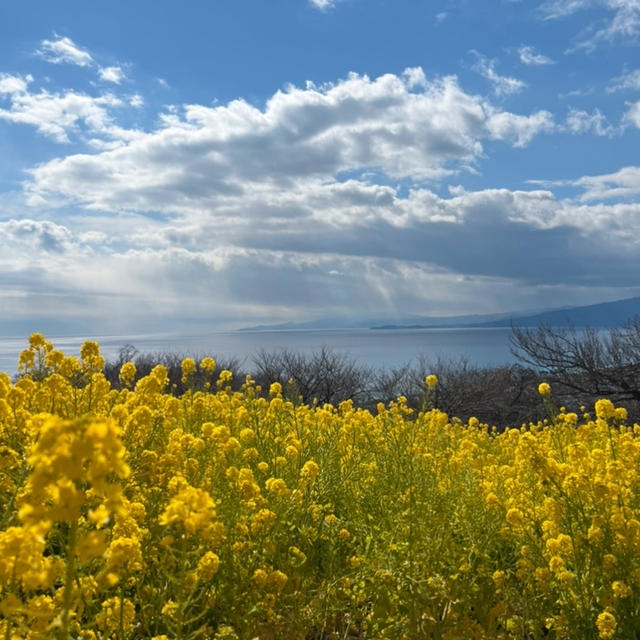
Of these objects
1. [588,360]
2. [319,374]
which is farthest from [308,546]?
[319,374]

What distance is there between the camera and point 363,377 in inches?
1527

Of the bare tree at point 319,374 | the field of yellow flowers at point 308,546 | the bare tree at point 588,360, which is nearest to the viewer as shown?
the field of yellow flowers at point 308,546

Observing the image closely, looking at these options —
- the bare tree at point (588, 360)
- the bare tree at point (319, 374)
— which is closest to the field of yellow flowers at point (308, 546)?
the bare tree at point (588, 360)

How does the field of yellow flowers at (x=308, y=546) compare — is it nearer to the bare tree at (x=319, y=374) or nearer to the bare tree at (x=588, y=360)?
the bare tree at (x=588, y=360)

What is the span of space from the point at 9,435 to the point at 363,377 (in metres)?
35.0

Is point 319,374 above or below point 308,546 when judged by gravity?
below

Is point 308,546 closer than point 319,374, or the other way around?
point 308,546

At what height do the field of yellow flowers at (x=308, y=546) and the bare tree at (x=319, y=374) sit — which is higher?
the field of yellow flowers at (x=308, y=546)

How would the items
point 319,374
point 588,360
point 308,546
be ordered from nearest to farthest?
point 308,546 → point 588,360 → point 319,374

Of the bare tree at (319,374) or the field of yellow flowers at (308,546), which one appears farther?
the bare tree at (319,374)

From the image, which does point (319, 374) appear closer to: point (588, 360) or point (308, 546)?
point (588, 360)

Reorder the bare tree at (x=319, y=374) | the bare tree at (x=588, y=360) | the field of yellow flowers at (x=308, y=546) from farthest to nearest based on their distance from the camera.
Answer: the bare tree at (x=319, y=374), the bare tree at (x=588, y=360), the field of yellow flowers at (x=308, y=546)

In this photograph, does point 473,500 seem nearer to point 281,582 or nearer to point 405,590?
point 405,590

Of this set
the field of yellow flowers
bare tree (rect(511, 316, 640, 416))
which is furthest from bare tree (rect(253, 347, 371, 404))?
the field of yellow flowers
